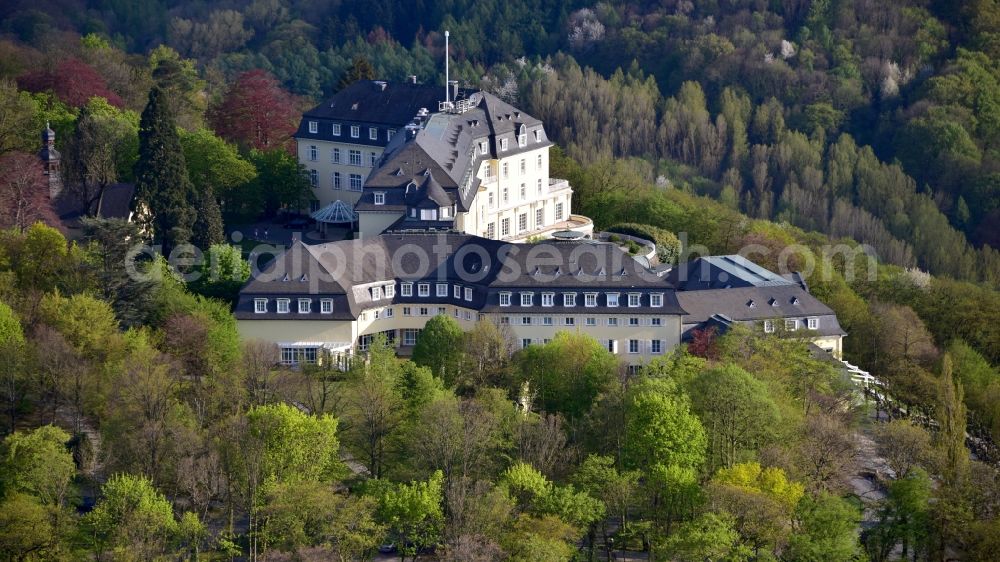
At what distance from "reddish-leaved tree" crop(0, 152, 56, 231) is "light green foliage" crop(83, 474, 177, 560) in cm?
2554

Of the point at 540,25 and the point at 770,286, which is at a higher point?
the point at 540,25

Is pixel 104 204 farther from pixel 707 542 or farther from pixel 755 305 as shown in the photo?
pixel 707 542

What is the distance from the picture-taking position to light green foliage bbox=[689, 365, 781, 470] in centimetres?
8094

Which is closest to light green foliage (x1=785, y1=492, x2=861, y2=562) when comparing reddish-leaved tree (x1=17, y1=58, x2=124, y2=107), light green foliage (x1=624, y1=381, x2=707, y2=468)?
light green foliage (x1=624, y1=381, x2=707, y2=468)

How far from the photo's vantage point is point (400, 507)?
7619 cm

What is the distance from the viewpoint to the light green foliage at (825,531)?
2926 inches

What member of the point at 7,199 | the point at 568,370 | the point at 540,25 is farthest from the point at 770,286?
the point at 540,25

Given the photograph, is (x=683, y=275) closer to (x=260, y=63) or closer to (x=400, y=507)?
(x=400, y=507)

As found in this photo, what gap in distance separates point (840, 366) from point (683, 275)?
8.87 meters

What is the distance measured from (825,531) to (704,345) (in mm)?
14459

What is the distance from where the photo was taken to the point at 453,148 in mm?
100250

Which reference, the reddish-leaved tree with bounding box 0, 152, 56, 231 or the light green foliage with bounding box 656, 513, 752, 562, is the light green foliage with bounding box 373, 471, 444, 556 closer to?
the light green foliage with bounding box 656, 513, 752, 562

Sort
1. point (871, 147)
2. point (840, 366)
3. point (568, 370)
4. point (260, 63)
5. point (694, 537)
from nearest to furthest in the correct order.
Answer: point (694, 537)
point (568, 370)
point (840, 366)
point (871, 147)
point (260, 63)

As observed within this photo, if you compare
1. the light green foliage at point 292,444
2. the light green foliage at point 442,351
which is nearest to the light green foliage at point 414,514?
the light green foliage at point 292,444
